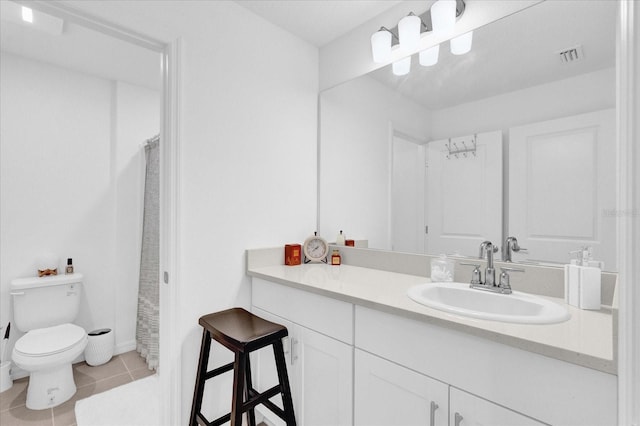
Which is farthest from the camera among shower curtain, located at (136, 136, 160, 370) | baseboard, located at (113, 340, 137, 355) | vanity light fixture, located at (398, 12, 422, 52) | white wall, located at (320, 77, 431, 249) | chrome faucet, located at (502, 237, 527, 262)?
baseboard, located at (113, 340, 137, 355)

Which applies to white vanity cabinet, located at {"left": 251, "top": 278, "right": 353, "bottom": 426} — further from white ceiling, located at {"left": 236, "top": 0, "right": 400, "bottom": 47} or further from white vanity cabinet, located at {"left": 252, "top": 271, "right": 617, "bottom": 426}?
white ceiling, located at {"left": 236, "top": 0, "right": 400, "bottom": 47}

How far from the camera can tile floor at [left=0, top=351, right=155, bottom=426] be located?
1.80 m

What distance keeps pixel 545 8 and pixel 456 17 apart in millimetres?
365

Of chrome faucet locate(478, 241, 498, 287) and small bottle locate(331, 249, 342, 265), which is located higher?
chrome faucet locate(478, 241, 498, 287)

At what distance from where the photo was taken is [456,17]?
4.91 ft

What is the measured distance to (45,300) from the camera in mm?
2264

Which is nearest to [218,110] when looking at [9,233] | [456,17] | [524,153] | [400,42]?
[400,42]

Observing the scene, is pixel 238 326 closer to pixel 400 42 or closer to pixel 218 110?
pixel 218 110

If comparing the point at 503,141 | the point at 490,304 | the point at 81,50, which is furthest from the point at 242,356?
the point at 81,50

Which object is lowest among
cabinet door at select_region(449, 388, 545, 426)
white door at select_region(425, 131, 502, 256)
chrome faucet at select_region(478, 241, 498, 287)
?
cabinet door at select_region(449, 388, 545, 426)

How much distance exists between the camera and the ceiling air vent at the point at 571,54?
3.87 ft

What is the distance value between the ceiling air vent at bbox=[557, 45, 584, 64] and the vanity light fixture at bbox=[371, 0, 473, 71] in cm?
40

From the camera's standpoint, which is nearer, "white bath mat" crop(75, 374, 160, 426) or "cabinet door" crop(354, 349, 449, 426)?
"cabinet door" crop(354, 349, 449, 426)

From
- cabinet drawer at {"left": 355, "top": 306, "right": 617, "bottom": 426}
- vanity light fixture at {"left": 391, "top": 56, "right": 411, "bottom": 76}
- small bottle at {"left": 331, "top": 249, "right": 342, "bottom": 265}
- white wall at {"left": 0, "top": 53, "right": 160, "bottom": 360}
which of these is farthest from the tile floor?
vanity light fixture at {"left": 391, "top": 56, "right": 411, "bottom": 76}
